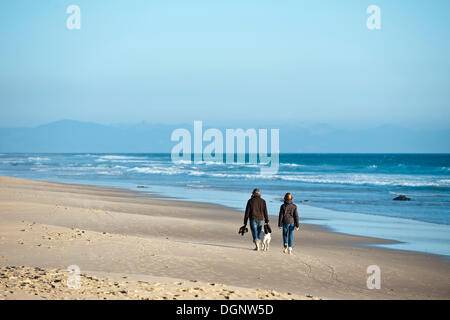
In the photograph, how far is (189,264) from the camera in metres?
9.88

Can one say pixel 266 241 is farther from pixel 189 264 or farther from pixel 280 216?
pixel 189 264

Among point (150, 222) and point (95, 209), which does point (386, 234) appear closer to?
point (150, 222)

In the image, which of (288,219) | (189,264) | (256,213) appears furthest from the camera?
(256,213)

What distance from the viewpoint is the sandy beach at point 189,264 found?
7449 mm

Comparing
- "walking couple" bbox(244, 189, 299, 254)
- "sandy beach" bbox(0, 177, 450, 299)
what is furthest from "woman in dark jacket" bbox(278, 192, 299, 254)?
"sandy beach" bbox(0, 177, 450, 299)

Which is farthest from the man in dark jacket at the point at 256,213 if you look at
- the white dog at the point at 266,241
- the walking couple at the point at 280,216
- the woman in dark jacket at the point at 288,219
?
the woman in dark jacket at the point at 288,219

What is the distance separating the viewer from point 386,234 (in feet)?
51.1

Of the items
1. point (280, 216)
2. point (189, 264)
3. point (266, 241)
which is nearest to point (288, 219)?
point (280, 216)

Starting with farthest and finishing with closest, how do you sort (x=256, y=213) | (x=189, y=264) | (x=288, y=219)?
(x=256, y=213)
(x=288, y=219)
(x=189, y=264)

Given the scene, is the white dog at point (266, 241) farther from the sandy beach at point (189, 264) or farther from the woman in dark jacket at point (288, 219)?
the woman in dark jacket at point (288, 219)

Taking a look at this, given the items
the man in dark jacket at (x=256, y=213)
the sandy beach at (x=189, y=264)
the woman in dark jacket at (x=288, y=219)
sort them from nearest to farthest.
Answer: the sandy beach at (x=189, y=264) → the woman in dark jacket at (x=288, y=219) → the man in dark jacket at (x=256, y=213)

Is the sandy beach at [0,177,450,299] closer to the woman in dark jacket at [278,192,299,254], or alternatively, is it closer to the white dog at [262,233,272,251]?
the white dog at [262,233,272,251]
